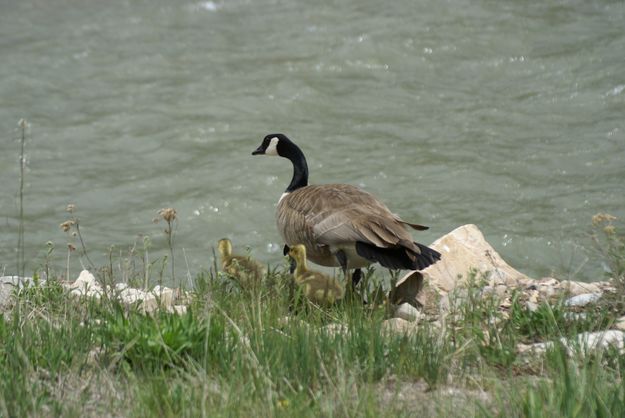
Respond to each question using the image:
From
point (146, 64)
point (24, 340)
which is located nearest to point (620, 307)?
point (24, 340)

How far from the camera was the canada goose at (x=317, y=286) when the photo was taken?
6570 millimetres

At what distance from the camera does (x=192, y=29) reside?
64.4 ft

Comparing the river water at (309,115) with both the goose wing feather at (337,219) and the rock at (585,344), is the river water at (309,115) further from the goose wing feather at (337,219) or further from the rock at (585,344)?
the rock at (585,344)

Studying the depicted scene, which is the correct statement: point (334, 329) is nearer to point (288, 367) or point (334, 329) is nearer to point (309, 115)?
point (288, 367)

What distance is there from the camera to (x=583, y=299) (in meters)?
6.68

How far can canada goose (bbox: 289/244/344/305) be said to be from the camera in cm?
657

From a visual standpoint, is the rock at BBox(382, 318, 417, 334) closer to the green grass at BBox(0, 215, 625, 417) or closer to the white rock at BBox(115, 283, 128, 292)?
the green grass at BBox(0, 215, 625, 417)

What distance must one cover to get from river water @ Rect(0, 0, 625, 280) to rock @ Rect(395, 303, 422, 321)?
4320 mm

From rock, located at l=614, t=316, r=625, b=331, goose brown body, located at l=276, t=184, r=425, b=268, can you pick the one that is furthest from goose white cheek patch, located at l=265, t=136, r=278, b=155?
rock, located at l=614, t=316, r=625, b=331

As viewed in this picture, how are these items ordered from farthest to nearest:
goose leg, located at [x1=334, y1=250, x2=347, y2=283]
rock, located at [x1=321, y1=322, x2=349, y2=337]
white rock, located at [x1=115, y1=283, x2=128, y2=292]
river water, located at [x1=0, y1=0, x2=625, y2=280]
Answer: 1. river water, located at [x1=0, y1=0, x2=625, y2=280]
2. goose leg, located at [x1=334, y1=250, x2=347, y2=283]
3. white rock, located at [x1=115, y1=283, x2=128, y2=292]
4. rock, located at [x1=321, y1=322, x2=349, y2=337]

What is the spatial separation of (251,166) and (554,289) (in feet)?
25.3

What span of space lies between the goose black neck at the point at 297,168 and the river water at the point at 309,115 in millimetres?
1948

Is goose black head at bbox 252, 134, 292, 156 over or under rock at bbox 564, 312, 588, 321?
over

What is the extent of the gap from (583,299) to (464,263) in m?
1.33
